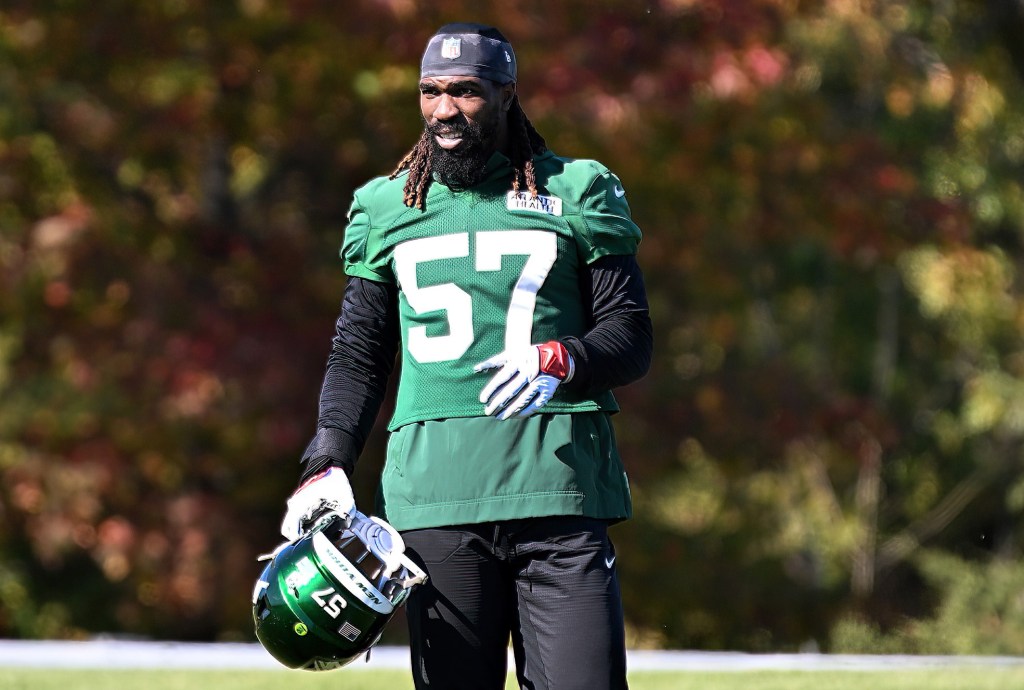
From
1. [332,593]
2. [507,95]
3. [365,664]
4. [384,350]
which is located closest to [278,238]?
[365,664]

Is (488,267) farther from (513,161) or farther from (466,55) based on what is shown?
(466,55)

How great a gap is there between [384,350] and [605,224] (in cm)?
56

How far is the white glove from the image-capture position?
3211 mm

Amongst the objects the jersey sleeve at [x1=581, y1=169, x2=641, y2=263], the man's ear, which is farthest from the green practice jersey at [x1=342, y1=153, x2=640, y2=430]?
the man's ear

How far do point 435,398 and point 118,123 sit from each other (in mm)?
6754

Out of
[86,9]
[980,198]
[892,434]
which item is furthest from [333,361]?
[980,198]

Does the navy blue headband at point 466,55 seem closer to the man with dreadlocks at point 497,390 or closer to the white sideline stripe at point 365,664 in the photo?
the man with dreadlocks at point 497,390

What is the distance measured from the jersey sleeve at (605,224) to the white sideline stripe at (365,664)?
4.19 meters

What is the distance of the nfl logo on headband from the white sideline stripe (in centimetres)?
445

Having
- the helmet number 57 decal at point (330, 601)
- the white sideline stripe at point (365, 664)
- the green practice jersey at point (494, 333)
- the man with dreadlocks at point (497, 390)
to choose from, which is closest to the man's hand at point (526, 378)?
the man with dreadlocks at point (497, 390)

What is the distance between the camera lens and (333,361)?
3447 mm

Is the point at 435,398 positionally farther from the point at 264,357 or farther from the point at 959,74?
the point at 959,74

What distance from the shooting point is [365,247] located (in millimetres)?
3363

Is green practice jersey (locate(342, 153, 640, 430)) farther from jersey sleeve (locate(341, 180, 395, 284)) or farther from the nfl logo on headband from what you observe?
the nfl logo on headband
